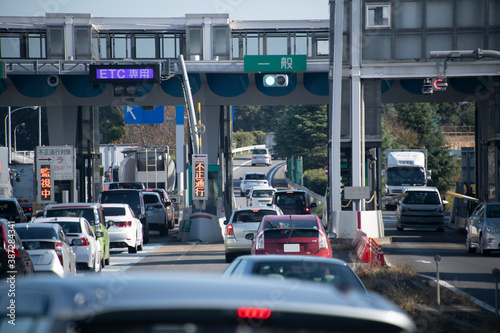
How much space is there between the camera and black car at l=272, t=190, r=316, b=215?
108 feet

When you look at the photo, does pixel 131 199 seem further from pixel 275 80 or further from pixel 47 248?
pixel 47 248

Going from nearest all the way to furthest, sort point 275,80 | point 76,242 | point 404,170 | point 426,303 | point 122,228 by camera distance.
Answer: point 426,303, point 76,242, point 122,228, point 275,80, point 404,170

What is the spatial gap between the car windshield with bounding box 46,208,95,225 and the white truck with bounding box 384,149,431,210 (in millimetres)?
31779

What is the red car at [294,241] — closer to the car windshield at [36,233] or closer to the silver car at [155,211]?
the car windshield at [36,233]

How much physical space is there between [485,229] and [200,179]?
12.2 meters

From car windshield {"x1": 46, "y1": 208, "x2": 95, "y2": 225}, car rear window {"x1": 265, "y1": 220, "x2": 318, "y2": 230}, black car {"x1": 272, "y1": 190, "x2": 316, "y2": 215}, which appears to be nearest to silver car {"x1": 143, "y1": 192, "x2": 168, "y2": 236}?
black car {"x1": 272, "y1": 190, "x2": 316, "y2": 215}

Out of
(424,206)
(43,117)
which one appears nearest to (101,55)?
(424,206)

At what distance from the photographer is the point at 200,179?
99.0 ft

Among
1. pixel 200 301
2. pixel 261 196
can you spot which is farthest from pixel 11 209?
pixel 200 301

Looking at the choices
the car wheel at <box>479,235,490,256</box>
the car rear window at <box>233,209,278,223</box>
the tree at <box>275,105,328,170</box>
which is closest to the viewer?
the car rear window at <box>233,209,278,223</box>

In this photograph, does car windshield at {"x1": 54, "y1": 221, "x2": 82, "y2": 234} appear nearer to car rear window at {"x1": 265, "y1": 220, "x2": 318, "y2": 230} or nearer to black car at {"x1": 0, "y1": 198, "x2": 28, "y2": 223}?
car rear window at {"x1": 265, "y1": 220, "x2": 318, "y2": 230}

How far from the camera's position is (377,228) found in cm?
2672

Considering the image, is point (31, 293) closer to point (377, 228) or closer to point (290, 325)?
point (290, 325)

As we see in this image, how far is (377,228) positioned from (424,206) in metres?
6.44
